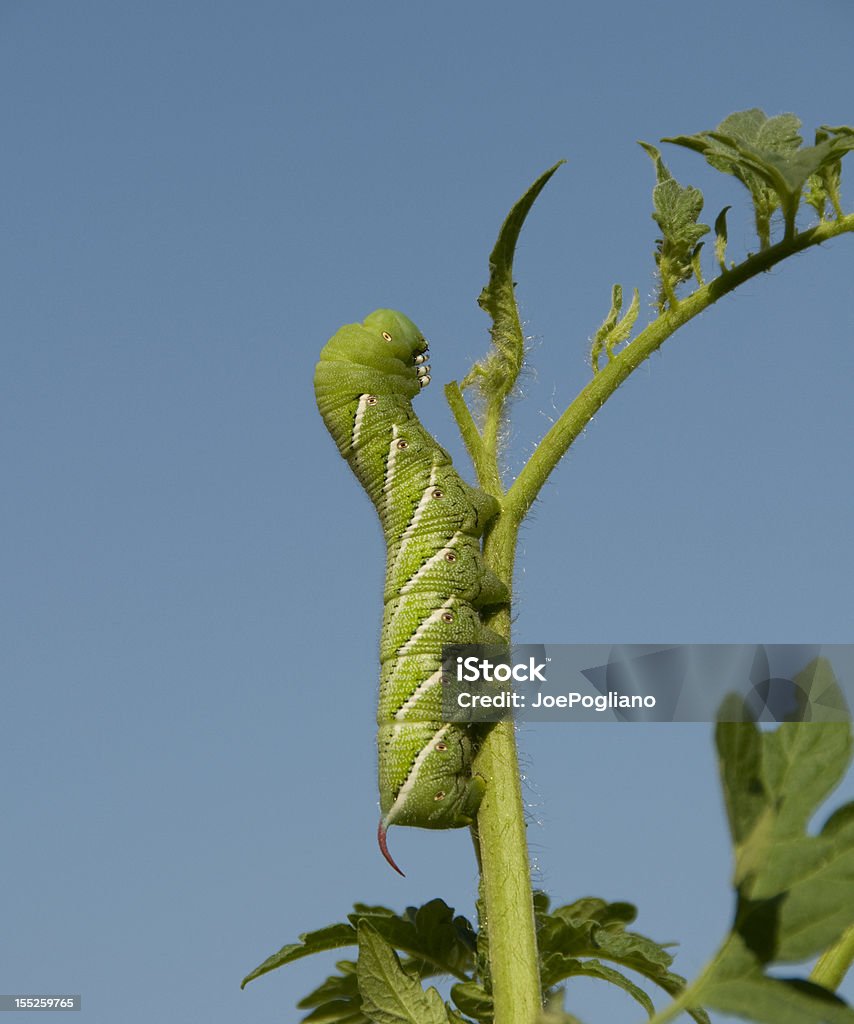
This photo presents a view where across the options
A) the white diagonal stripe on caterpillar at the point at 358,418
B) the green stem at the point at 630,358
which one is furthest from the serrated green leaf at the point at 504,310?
the white diagonal stripe on caterpillar at the point at 358,418

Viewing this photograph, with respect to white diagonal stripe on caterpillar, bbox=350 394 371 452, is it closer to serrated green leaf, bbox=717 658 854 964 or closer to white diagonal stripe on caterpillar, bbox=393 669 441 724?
white diagonal stripe on caterpillar, bbox=393 669 441 724

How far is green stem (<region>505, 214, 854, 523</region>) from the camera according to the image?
104 inches

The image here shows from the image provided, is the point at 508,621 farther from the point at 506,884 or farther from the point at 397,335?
the point at 397,335

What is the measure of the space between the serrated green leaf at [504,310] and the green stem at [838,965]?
1.41m

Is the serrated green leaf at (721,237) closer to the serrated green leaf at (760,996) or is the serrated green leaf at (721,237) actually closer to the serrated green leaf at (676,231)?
the serrated green leaf at (676,231)

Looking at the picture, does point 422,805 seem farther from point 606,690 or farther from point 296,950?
point 606,690

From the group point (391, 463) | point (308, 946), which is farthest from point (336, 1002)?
point (391, 463)

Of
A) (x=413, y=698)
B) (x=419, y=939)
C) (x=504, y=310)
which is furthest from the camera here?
(x=413, y=698)

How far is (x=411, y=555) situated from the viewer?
4.26 m

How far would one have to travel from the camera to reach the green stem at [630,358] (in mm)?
2635

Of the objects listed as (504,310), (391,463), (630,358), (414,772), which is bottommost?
(414,772)

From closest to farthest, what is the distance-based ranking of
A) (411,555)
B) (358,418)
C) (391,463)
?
(411,555)
(391,463)
(358,418)

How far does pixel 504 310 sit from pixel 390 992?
58.8 inches

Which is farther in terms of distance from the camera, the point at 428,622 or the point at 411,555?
the point at 411,555
